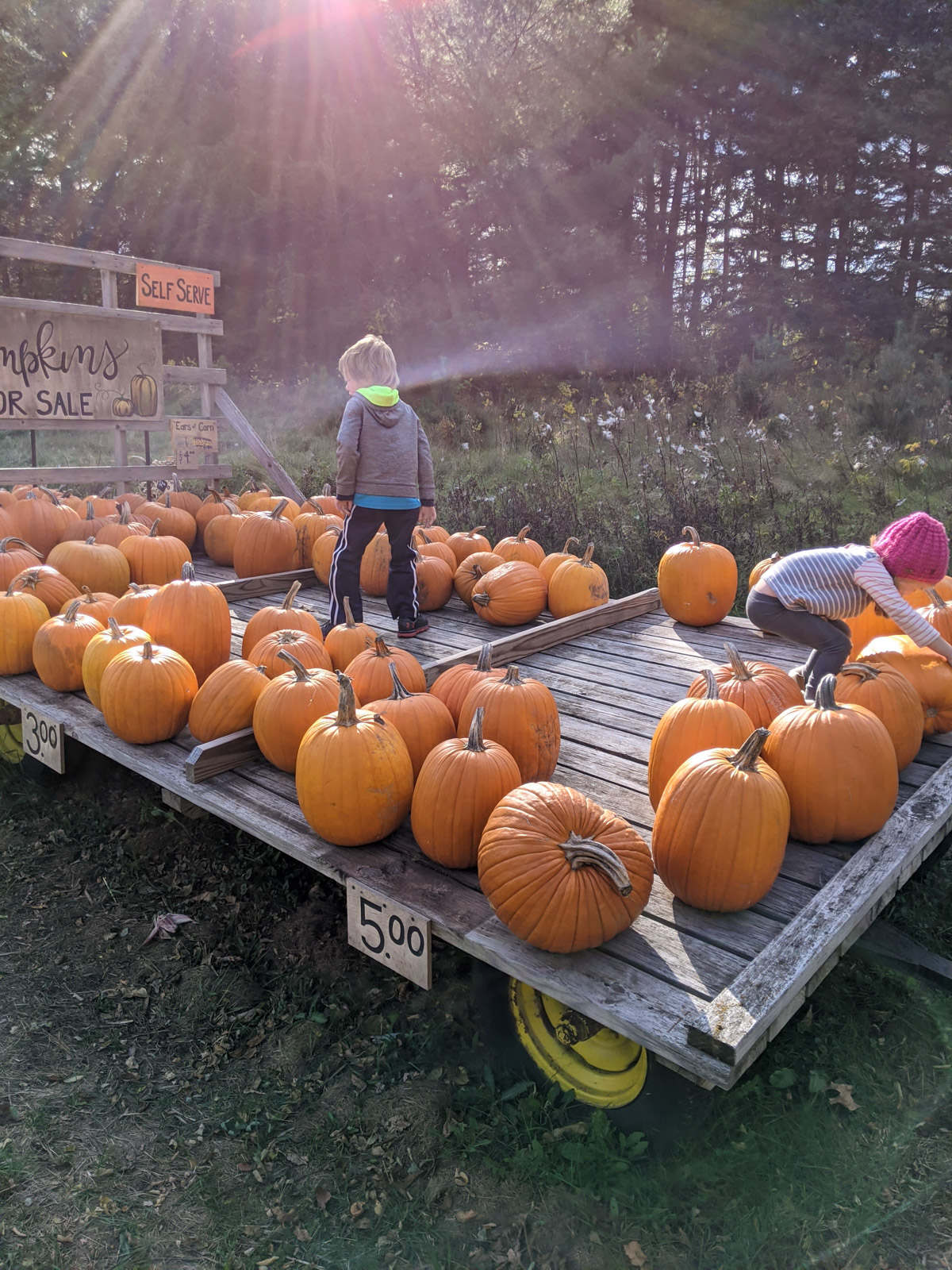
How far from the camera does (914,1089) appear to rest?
7.34 ft

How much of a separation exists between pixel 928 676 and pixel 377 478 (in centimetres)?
275

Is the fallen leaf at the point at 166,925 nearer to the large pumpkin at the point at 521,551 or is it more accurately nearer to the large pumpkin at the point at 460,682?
the large pumpkin at the point at 460,682

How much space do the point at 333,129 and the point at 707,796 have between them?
1706 centimetres

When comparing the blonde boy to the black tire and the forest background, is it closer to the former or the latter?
the black tire

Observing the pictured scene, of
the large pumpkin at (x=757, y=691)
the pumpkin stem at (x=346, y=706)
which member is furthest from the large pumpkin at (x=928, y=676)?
the pumpkin stem at (x=346, y=706)

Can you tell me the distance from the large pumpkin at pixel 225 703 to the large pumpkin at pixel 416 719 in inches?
21.2

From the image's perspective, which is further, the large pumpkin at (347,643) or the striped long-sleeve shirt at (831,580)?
the large pumpkin at (347,643)

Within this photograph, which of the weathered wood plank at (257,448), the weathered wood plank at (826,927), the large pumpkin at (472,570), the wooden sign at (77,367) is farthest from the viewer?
the weathered wood plank at (257,448)

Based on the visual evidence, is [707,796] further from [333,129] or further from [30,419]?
[333,129]

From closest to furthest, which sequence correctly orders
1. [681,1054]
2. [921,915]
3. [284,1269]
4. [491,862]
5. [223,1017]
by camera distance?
[681,1054]
[284,1269]
[491,862]
[223,1017]
[921,915]

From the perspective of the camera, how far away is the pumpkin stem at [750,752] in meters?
2.13

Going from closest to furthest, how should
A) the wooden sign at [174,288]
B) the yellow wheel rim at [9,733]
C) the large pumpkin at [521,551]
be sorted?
the yellow wheel rim at [9,733] → the large pumpkin at [521,551] → the wooden sign at [174,288]

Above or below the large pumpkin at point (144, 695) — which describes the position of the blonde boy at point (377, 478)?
above

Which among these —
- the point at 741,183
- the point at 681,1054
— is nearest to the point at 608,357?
the point at 741,183
